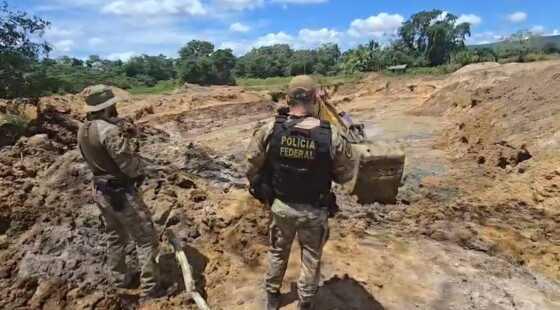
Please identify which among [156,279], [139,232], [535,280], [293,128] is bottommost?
[535,280]

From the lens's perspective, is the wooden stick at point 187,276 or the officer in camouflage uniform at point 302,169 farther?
the wooden stick at point 187,276

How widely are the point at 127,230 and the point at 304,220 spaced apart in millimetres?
1587

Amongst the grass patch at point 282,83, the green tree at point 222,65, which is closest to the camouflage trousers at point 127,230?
the grass patch at point 282,83

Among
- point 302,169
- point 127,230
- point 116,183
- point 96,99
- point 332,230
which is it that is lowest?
point 332,230

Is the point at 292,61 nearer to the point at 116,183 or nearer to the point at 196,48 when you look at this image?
the point at 196,48

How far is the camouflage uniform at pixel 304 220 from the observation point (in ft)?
12.3

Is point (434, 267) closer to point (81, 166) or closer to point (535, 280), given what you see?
point (535, 280)

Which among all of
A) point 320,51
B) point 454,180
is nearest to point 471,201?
point 454,180

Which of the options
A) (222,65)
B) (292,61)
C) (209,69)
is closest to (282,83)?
(209,69)

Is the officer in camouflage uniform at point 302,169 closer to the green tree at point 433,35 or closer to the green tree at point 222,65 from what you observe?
the green tree at point 222,65

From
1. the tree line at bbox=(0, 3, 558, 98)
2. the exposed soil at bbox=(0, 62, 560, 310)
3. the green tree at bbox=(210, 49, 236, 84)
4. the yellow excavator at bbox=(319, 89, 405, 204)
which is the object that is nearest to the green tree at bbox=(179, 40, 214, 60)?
the tree line at bbox=(0, 3, 558, 98)

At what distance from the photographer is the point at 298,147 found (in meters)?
3.64

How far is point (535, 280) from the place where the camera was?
5.30 m

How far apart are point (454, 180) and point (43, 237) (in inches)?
247
